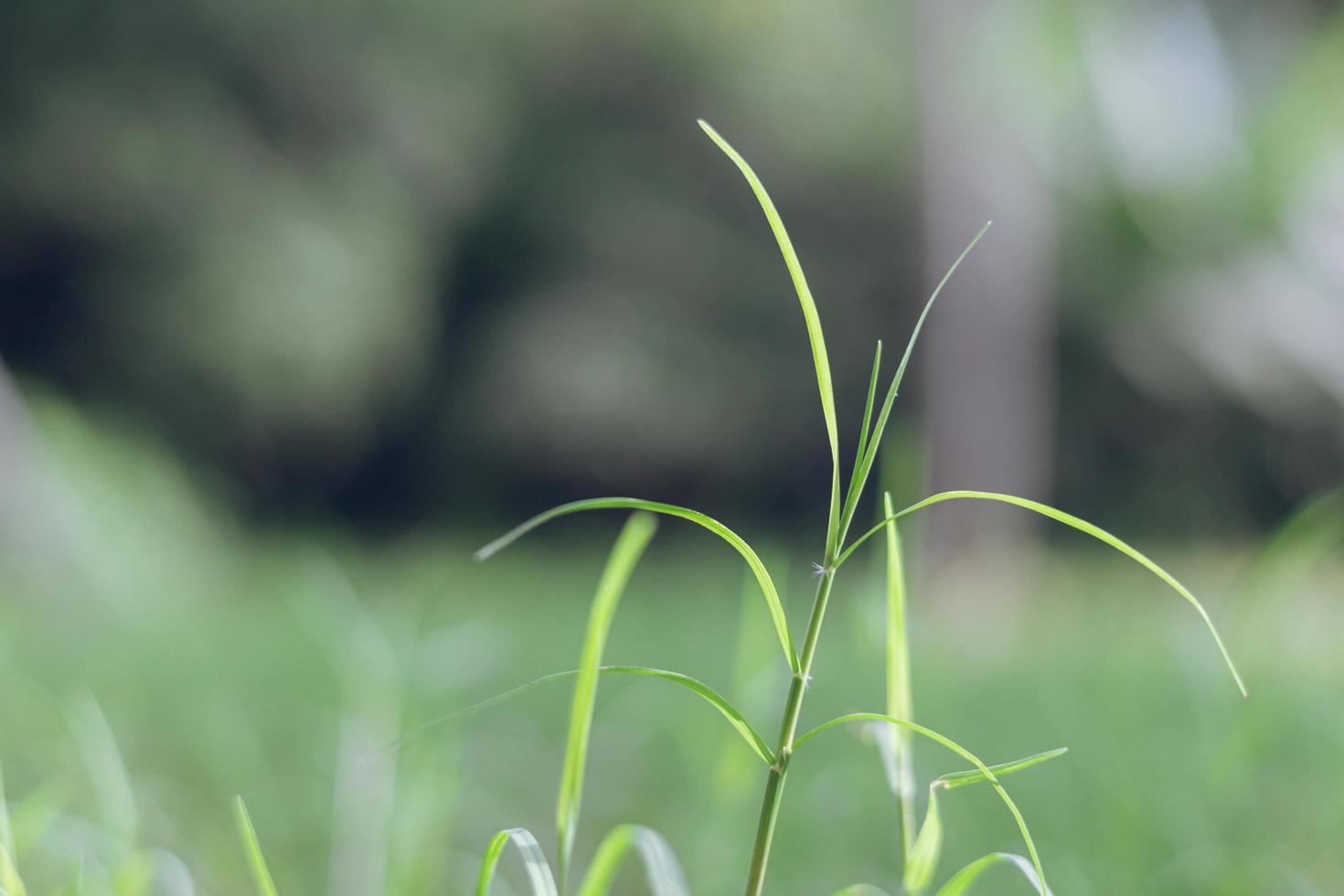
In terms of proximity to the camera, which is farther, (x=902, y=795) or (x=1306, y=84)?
(x=1306, y=84)

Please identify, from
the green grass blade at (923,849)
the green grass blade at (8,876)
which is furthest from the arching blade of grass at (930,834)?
the green grass blade at (8,876)

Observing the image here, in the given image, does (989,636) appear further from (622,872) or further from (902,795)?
(902,795)

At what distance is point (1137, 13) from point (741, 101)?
5034 mm

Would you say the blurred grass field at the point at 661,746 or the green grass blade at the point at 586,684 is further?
the blurred grass field at the point at 661,746

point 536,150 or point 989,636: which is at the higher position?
point 536,150

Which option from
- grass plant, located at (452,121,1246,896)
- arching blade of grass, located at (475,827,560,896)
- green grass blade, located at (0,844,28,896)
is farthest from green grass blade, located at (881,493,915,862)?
green grass blade, located at (0,844,28,896)

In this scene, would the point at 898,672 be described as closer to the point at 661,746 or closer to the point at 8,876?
the point at 8,876

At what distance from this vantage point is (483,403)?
7.71m

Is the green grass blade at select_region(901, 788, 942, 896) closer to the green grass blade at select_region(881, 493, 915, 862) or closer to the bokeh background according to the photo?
the green grass blade at select_region(881, 493, 915, 862)

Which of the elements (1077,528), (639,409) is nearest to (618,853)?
(1077,528)

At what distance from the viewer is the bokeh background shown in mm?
700

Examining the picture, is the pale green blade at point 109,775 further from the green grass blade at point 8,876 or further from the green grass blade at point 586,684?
the green grass blade at point 586,684

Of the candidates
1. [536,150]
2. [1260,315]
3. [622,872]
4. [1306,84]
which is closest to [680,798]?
[622,872]

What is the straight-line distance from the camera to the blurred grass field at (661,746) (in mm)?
584
